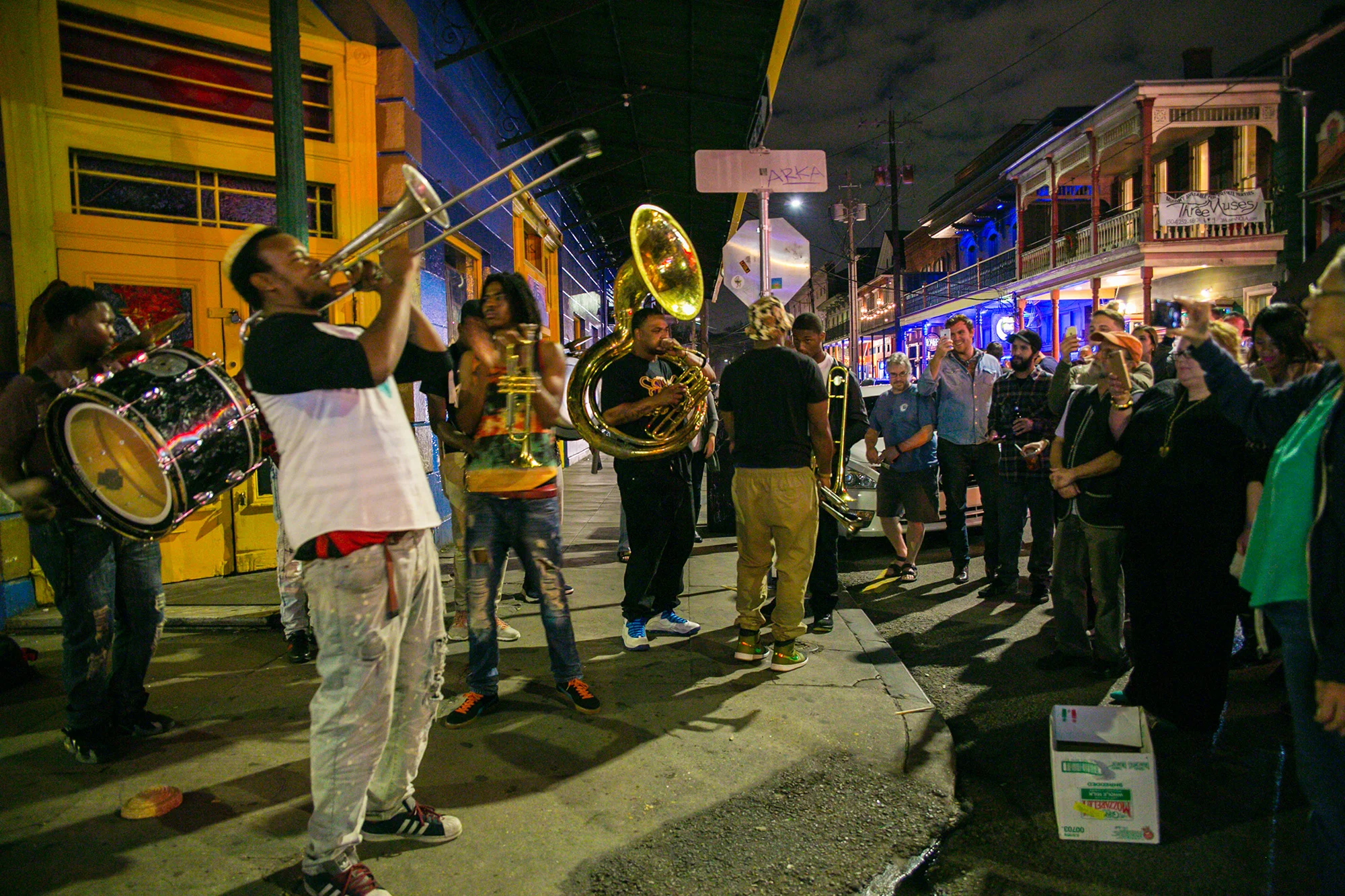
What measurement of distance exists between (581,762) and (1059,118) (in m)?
25.9

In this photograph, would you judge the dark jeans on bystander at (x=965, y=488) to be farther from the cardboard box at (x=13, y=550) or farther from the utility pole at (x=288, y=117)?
the cardboard box at (x=13, y=550)

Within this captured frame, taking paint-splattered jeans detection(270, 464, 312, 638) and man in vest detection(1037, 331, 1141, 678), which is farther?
paint-splattered jeans detection(270, 464, 312, 638)

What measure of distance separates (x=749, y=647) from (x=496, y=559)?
1.57m

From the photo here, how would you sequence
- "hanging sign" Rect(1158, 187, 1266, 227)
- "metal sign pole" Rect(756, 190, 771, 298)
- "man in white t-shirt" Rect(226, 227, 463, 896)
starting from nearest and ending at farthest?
"man in white t-shirt" Rect(226, 227, 463, 896)
"metal sign pole" Rect(756, 190, 771, 298)
"hanging sign" Rect(1158, 187, 1266, 227)

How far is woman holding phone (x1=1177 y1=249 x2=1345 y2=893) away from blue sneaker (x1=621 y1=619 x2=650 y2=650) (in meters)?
3.11

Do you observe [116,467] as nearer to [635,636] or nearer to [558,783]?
[558,783]

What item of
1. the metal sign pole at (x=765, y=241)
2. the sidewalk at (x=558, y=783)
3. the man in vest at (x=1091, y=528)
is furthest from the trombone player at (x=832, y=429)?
the metal sign pole at (x=765, y=241)

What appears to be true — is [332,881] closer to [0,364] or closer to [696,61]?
[0,364]

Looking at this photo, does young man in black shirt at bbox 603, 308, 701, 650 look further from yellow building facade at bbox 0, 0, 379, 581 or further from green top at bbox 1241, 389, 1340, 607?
yellow building facade at bbox 0, 0, 379, 581

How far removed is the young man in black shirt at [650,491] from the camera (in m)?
4.37

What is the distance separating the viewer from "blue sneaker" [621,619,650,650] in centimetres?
459

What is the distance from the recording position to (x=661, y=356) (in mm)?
4465

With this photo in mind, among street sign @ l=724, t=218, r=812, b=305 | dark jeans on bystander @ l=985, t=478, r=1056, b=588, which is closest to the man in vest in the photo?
dark jeans on bystander @ l=985, t=478, r=1056, b=588

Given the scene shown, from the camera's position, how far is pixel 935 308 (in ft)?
96.2
